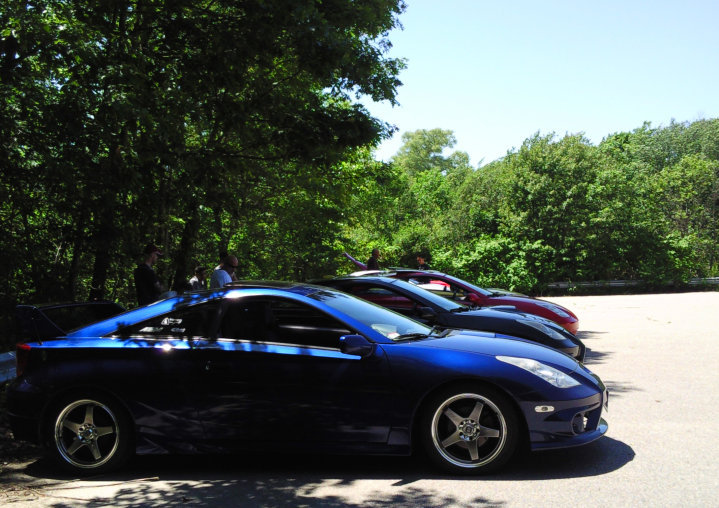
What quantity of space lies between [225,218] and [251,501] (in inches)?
644

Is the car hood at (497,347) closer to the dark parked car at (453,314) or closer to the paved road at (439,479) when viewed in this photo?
the paved road at (439,479)

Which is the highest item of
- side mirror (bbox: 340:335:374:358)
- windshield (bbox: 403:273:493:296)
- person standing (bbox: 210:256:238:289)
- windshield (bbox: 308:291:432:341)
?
person standing (bbox: 210:256:238:289)

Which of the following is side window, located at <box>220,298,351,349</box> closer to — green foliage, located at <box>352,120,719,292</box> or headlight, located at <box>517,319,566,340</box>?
headlight, located at <box>517,319,566,340</box>

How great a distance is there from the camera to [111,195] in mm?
9484

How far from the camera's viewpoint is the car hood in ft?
15.7

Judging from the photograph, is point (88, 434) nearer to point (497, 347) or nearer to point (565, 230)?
point (497, 347)

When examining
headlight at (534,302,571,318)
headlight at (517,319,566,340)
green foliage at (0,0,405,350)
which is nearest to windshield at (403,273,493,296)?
headlight at (534,302,571,318)

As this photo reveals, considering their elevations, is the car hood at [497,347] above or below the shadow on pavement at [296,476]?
above

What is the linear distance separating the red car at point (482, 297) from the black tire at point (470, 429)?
18.8 ft

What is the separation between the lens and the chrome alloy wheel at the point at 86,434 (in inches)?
191

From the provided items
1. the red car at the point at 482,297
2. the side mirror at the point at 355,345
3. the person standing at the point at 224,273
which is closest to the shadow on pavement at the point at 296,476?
the side mirror at the point at 355,345

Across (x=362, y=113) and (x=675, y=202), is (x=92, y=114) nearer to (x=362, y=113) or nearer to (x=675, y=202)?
(x=362, y=113)

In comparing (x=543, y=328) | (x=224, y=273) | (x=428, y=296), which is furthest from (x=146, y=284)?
(x=543, y=328)

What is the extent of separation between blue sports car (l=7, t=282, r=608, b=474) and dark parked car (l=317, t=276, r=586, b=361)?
2876 mm
